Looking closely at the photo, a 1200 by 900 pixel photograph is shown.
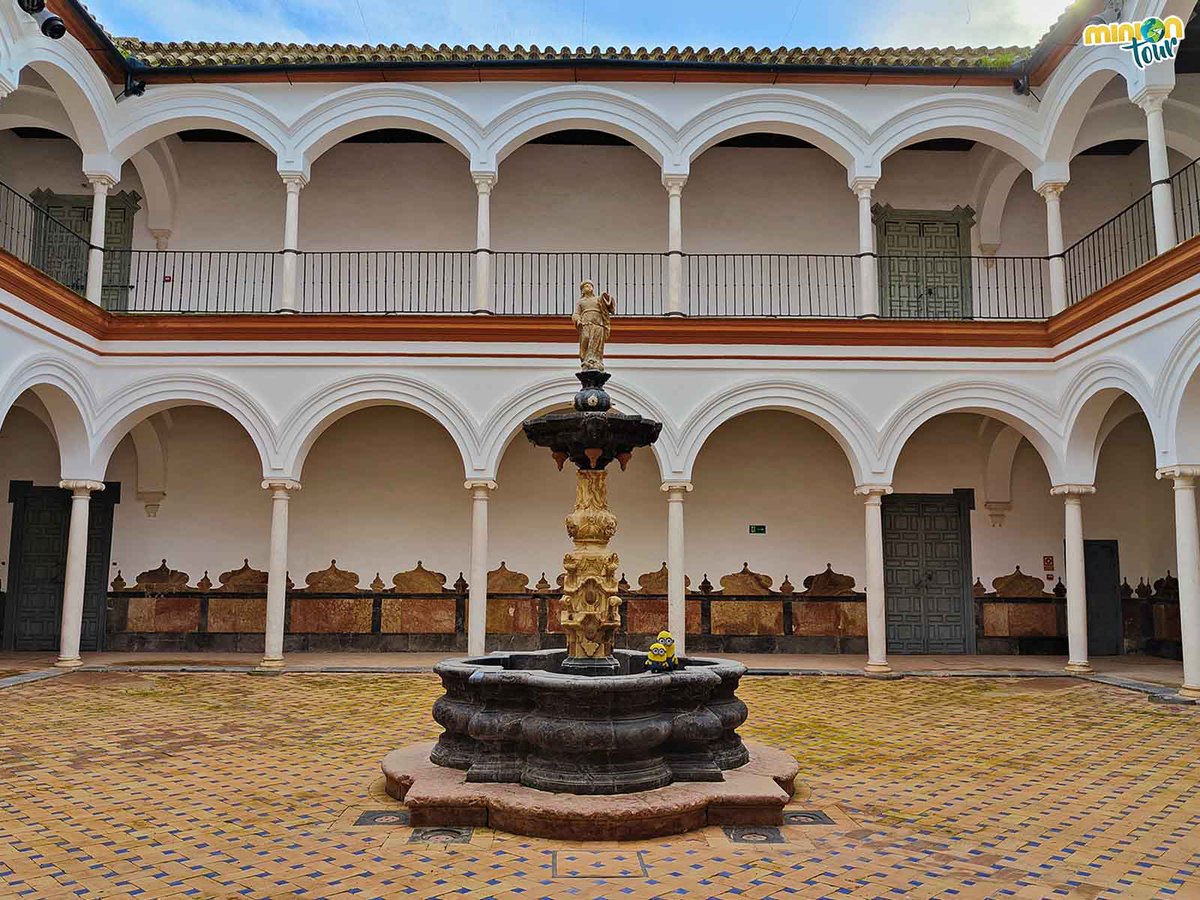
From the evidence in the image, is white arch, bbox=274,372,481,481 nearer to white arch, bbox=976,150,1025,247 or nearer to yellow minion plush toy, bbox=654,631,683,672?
yellow minion plush toy, bbox=654,631,683,672

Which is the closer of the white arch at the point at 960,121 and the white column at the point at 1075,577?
the white column at the point at 1075,577

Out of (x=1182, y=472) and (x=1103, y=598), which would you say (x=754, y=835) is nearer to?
(x=1182, y=472)

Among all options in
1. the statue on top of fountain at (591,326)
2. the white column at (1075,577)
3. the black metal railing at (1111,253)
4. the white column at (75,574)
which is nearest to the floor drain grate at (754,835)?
the statue on top of fountain at (591,326)

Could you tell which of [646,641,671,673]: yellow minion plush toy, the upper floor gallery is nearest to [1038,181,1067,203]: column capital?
the upper floor gallery

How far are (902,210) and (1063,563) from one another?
19.7 ft

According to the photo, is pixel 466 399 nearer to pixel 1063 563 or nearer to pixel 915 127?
pixel 915 127

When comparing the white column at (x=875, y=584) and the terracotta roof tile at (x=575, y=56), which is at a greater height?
the terracotta roof tile at (x=575, y=56)

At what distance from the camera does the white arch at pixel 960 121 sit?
Answer: 13039mm

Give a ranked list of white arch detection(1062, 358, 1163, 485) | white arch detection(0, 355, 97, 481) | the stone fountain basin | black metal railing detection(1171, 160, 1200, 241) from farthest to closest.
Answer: black metal railing detection(1171, 160, 1200, 241) → white arch detection(0, 355, 97, 481) → white arch detection(1062, 358, 1163, 485) → the stone fountain basin

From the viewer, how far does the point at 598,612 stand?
6809mm

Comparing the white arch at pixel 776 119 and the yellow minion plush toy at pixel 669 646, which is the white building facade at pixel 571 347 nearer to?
the white arch at pixel 776 119

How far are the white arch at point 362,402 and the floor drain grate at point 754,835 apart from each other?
25.9 ft

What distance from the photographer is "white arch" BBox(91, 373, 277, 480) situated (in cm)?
1261

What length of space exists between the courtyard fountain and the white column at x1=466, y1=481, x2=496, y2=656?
5525 millimetres
